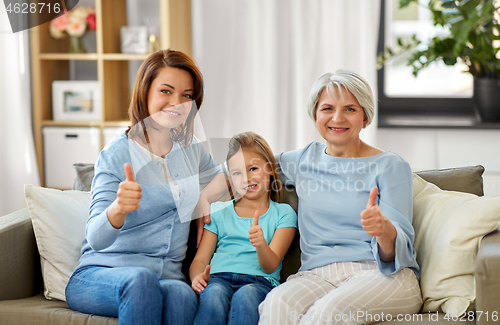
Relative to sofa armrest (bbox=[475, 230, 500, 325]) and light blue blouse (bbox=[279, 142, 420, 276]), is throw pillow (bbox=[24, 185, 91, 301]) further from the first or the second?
sofa armrest (bbox=[475, 230, 500, 325])

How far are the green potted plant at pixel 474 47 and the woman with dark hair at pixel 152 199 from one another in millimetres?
1526

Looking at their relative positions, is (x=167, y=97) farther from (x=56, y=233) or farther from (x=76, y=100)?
(x=76, y=100)

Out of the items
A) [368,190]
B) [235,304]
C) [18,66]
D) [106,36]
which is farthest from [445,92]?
[18,66]

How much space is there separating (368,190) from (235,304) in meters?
0.52

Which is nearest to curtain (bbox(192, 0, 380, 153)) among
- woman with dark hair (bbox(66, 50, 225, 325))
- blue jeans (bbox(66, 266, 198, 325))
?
woman with dark hair (bbox(66, 50, 225, 325))

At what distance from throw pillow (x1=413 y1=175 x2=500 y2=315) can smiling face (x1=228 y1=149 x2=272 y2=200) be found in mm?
532

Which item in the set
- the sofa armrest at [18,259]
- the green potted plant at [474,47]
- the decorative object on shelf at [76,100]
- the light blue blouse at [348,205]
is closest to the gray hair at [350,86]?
the light blue blouse at [348,205]

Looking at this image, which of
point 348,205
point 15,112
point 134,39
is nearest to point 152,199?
point 348,205

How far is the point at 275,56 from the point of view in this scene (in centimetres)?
298

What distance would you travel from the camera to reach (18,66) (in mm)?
2971

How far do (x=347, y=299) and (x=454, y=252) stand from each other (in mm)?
351

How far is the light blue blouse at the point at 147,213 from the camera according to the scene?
1.49m

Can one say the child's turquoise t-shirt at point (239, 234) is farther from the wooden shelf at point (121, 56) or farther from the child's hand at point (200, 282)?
the wooden shelf at point (121, 56)

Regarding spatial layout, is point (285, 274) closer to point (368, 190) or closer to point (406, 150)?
point (368, 190)
